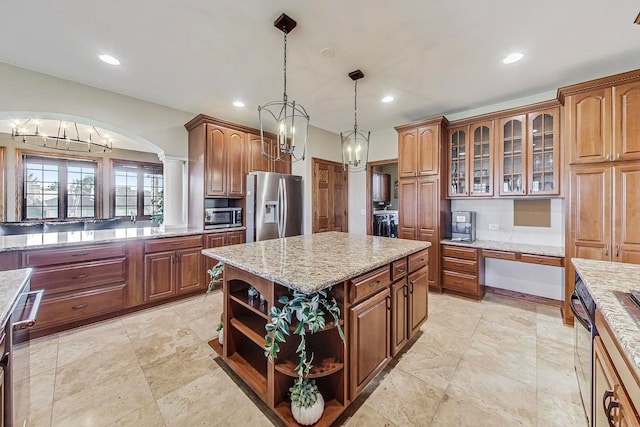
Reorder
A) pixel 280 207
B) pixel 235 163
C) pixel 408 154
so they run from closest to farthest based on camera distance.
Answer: pixel 408 154 < pixel 235 163 < pixel 280 207

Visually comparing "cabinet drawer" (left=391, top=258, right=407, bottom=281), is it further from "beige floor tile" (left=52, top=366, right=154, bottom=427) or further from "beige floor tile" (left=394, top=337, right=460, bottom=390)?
"beige floor tile" (left=52, top=366, right=154, bottom=427)

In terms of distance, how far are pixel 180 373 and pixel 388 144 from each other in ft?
14.9

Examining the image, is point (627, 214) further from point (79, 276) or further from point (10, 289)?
point (79, 276)

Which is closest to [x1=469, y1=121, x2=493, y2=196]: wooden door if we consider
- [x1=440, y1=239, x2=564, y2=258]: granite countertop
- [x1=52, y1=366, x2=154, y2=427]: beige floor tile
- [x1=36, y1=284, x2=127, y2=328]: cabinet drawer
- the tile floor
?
[x1=440, y1=239, x2=564, y2=258]: granite countertop

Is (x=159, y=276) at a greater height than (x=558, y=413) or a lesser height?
greater

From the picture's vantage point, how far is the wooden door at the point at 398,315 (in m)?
1.95

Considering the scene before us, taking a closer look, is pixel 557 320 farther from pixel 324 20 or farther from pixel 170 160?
pixel 170 160

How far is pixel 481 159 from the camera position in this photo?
3541 mm

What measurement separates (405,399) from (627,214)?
2.76 m

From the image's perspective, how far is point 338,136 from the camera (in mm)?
5348

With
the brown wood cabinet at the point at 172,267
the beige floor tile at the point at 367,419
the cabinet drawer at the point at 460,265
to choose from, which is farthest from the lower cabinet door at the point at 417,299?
the brown wood cabinet at the point at 172,267

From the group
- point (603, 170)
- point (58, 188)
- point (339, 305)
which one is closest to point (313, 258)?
point (339, 305)

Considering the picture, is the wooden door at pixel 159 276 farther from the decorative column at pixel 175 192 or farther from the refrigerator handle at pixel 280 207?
the refrigerator handle at pixel 280 207

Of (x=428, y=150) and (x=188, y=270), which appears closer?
(x=188, y=270)
